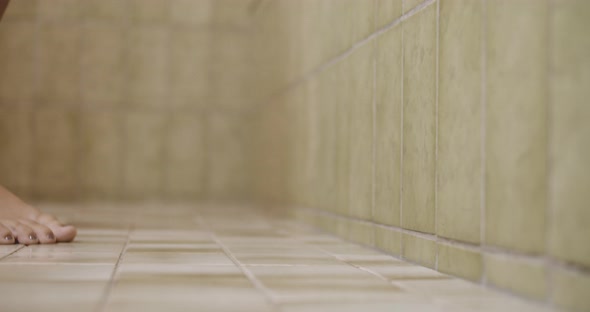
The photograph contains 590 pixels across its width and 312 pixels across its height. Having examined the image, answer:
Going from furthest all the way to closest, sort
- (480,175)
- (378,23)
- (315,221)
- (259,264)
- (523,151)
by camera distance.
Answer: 1. (315,221)
2. (378,23)
3. (259,264)
4. (480,175)
5. (523,151)

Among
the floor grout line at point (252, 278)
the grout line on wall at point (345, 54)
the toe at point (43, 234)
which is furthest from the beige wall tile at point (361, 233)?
the toe at point (43, 234)

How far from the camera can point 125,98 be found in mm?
4426

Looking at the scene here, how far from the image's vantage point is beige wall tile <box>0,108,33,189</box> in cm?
432

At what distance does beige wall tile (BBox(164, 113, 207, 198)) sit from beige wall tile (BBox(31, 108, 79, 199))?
0.53m

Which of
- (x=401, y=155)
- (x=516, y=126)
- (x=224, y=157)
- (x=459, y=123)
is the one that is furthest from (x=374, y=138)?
(x=224, y=157)

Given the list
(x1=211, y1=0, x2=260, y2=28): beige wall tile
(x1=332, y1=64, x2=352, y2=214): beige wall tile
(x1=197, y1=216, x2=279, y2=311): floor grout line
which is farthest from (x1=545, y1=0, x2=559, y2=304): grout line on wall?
(x1=211, y1=0, x2=260, y2=28): beige wall tile

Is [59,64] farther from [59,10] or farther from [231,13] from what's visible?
[231,13]

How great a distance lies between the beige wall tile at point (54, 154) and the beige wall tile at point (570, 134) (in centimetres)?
370

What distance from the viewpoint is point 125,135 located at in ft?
14.5

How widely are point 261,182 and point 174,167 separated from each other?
645mm

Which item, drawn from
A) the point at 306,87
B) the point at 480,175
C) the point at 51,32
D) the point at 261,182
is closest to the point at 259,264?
the point at 480,175

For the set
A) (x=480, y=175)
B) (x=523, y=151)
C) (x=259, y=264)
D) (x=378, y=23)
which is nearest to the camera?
(x=523, y=151)

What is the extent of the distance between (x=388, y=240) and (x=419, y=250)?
228mm

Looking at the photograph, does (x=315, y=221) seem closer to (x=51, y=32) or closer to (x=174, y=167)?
(x=174, y=167)
